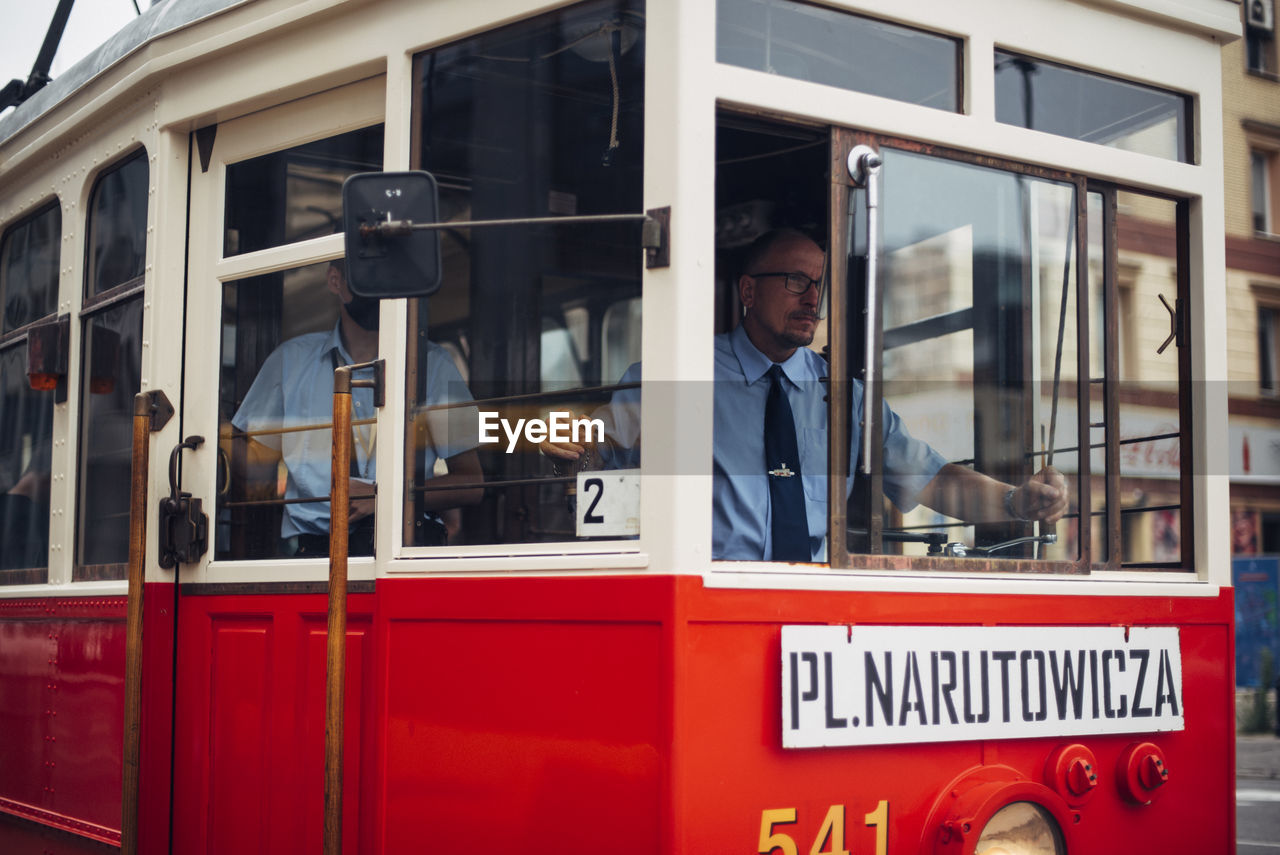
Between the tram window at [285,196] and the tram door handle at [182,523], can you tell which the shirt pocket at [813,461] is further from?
the tram door handle at [182,523]

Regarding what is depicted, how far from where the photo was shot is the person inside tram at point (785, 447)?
284cm

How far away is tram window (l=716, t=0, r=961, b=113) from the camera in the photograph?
2.66 m

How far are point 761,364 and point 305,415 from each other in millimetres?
1168

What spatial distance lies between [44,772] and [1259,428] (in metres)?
18.4

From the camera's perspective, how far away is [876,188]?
274 centimetres

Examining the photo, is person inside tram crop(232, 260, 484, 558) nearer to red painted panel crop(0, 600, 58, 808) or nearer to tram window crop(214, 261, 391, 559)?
tram window crop(214, 261, 391, 559)

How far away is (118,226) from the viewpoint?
12.8 feet

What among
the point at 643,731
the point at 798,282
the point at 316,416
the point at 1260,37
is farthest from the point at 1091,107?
the point at 1260,37

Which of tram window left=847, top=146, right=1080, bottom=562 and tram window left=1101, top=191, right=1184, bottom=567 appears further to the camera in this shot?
tram window left=1101, top=191, right=1184, bottom=567

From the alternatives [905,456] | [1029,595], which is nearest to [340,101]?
[905,456]

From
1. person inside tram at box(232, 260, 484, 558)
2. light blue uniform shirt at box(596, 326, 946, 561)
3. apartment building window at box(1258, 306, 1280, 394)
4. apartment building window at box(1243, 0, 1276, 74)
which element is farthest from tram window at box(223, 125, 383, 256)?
apartment building window at box(1243, 0, 1276, 74)

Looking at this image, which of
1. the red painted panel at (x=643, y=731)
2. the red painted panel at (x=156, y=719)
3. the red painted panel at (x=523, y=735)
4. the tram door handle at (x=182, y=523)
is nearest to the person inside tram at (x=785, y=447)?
the red painted panel at (x=643, y=731)

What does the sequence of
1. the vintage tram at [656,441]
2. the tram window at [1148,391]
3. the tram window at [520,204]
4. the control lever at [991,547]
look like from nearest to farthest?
the vintage tram at [656,441], the tram window at [520,204], the control lever at [991,547], the tram window at [1148,391]

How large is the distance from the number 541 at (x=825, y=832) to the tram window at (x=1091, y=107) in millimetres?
1523
